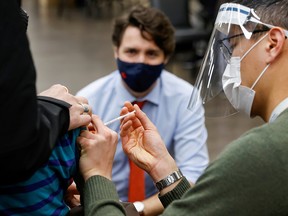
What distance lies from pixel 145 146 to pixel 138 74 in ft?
3.43

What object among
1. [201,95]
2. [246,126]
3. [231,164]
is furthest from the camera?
[246,126]

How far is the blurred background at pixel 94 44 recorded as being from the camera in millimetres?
5727

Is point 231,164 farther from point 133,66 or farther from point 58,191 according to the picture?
point 133,66

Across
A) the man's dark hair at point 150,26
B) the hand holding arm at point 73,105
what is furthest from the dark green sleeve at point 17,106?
the man's dark hair at point 150,26

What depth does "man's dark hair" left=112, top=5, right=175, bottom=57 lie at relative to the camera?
9.85 feet

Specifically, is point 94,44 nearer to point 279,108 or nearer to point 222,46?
point 222,46

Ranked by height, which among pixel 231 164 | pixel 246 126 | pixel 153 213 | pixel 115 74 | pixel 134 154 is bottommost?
pixel 246 126

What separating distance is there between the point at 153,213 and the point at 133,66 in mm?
723

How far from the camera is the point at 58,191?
149cm

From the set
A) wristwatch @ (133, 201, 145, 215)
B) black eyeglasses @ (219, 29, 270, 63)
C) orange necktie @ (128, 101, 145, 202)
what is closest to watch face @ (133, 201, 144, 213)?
wristwatch @ (133, 201, 145, 215)

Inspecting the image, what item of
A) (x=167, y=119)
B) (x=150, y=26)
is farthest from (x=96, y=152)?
(x=150, y=26)

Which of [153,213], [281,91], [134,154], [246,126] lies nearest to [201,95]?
[134,154]

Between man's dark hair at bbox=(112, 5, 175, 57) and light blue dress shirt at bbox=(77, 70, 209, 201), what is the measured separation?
22cm

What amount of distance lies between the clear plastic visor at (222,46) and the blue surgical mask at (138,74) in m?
0.80
